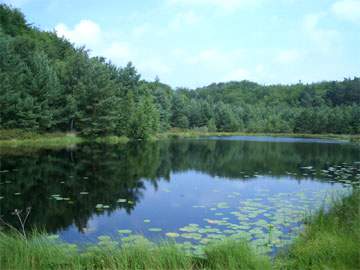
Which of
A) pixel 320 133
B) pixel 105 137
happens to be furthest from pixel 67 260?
pixel 320 133

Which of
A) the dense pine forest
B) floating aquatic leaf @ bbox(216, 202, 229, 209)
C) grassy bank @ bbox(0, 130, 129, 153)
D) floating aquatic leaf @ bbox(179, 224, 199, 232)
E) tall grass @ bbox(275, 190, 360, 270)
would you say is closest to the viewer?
tall grass @ bbox(275, 190, 360, 270)

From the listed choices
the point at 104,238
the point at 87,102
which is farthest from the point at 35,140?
the point at 104,238

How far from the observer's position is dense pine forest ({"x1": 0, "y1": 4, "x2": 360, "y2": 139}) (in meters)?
32.0

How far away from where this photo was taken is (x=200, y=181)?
1548cm

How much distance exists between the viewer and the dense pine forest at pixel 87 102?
32031 mm

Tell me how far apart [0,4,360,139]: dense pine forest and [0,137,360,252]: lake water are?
43.2 feet

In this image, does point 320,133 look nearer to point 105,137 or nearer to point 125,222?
point 105,137

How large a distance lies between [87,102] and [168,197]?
29.4m

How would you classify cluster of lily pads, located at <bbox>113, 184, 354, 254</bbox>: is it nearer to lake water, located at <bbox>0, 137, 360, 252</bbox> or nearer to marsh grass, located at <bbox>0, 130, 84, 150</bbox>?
lake water, located at <bbox>0, 137, 360, 252</bbox>

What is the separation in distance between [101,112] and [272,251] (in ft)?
116

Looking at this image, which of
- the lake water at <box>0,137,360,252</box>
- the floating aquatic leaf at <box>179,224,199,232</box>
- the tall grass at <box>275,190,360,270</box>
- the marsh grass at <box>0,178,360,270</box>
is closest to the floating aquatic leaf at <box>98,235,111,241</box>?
the lake water at <box>0,137,360,252</box>

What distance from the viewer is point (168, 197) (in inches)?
476

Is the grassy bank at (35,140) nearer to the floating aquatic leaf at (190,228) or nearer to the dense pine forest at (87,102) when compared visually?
the dense pine forest at (87,102)

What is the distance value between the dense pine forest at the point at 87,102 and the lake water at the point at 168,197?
13.2m
